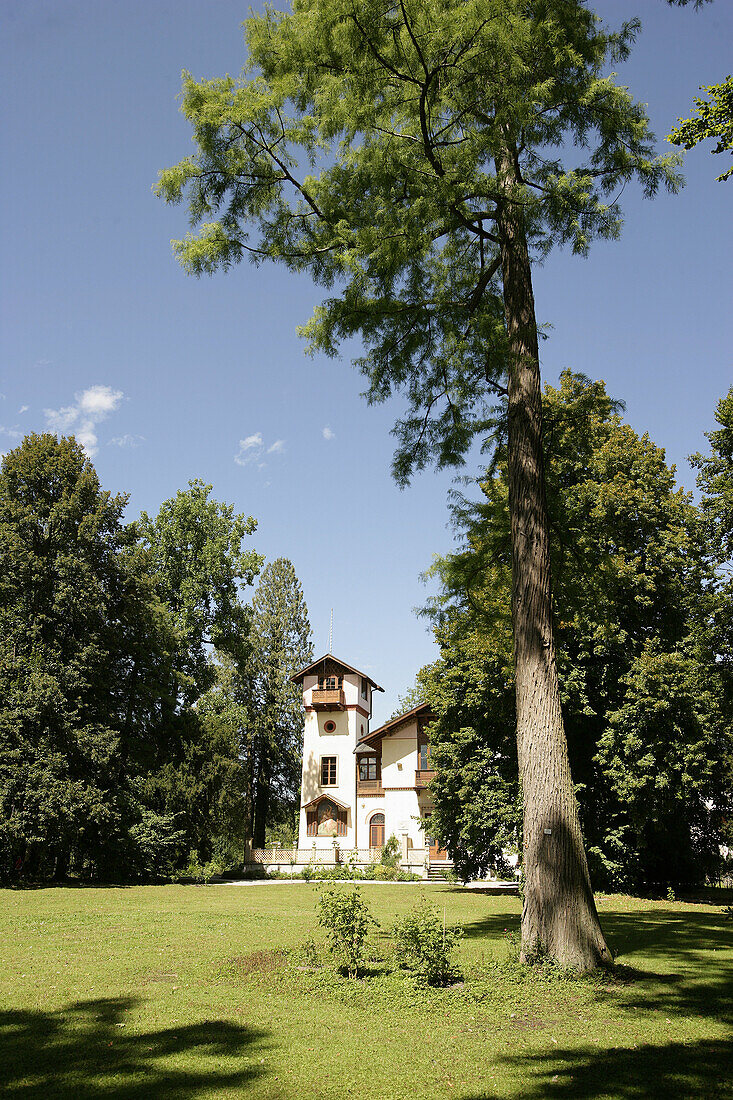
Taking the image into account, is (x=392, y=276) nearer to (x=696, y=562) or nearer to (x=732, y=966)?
(x=732, y=966)

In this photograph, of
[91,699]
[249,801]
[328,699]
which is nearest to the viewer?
[91,699]

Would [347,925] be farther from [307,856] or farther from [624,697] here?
[307,856]

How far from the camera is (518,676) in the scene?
938 centimetres

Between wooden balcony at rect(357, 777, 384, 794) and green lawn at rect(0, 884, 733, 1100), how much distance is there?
33.0 m

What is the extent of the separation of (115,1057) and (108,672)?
26.8 m

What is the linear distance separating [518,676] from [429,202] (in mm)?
5876

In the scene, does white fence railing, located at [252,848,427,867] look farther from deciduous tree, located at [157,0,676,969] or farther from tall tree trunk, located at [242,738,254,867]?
deciduous tree, located at [157,0,676,969]

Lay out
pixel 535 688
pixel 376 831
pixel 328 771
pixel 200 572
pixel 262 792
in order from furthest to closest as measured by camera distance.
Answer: pixel 262 792
pixel 328 771
pixel 376 831
pixel 200 572
pixel 535 688

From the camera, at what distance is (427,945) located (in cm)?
805

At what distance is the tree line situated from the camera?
2719cm

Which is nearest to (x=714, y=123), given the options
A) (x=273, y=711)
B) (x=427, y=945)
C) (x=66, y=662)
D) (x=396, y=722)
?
(x=427, y=945)

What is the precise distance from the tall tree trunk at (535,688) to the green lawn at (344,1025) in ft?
1.69

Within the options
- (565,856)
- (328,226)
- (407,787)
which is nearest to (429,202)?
(328,226)

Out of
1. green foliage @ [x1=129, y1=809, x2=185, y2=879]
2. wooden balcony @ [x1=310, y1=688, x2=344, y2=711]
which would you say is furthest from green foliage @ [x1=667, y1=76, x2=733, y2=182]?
wooden balcony @ [x1=310, y1=688, x2=344, y2=711]
